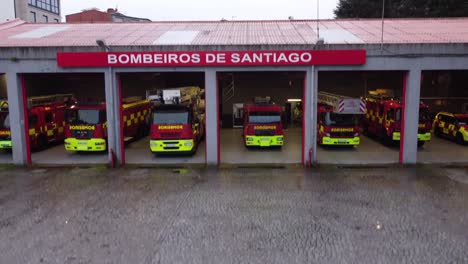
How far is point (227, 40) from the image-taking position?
16.5 m

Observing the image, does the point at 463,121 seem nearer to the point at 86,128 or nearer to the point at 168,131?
the point at 168,131

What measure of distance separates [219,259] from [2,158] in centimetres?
1380

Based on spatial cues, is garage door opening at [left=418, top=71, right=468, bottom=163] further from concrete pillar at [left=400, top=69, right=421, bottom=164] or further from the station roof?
the station roof

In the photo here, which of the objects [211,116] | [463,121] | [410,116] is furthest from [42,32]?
[463,121]

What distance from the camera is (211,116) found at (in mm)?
15461

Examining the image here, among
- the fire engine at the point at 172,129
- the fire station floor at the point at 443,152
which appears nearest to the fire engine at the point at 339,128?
the fire station floor at the point at 443,152

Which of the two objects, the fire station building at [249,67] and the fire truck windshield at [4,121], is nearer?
the fire station building at [249,67]

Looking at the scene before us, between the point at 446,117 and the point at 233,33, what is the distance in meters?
12.4

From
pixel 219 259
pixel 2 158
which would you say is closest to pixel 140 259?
pixel 219 259

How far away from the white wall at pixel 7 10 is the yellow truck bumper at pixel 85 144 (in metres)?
29.3

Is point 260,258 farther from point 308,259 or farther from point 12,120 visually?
point 12,120

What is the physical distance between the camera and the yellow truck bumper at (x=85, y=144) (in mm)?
17297

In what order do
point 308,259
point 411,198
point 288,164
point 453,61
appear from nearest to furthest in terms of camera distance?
point 308,259, point 411,198, point 453,61, point 288,164

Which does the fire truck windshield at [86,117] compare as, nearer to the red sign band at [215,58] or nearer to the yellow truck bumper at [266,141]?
the red sign band at [215,58]
